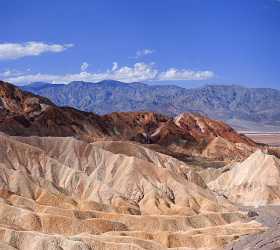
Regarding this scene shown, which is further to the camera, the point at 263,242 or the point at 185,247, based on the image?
the point at 185,247

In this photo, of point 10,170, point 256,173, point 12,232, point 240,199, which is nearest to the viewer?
point 12,232

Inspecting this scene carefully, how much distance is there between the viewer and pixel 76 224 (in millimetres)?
92312

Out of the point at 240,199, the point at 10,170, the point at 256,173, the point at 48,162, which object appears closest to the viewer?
the point at 10,170

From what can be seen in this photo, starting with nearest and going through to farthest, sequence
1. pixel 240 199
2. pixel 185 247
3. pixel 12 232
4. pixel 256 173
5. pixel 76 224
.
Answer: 1. pixel 12 232
2. pixel 185 247
3. pixel 76 224
4. pixel 240 199
5. pixel 256 173

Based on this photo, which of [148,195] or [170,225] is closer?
[170,225]

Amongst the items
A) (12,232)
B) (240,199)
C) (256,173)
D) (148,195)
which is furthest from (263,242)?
(256,173)

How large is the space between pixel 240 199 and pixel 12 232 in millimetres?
79193

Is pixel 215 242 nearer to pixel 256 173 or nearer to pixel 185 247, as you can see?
pixel 185 247

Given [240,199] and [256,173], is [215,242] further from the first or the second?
[256,173]

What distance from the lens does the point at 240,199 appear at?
14675 centimetres

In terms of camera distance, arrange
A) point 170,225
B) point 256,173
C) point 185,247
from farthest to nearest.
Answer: point 256,173, point 170,225, point 185,247

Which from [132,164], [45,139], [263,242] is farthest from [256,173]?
[263,242]

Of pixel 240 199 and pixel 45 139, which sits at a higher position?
pixel 45 139

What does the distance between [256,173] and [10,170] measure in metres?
63.8
